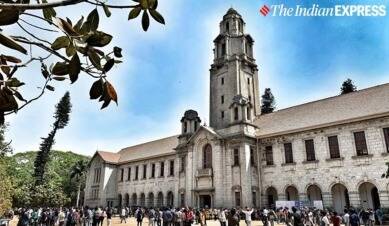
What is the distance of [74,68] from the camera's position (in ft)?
5.60

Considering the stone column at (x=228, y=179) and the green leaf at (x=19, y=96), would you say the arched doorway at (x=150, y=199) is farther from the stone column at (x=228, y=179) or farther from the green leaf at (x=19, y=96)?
the green leaf at (x=19, y=96)

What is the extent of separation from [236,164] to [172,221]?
40.7 ft

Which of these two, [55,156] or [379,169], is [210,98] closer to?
[379,169]

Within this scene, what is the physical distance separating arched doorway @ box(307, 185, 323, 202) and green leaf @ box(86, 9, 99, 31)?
30116mm

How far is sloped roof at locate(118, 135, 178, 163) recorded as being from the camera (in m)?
45.1

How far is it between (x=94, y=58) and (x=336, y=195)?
29700mm

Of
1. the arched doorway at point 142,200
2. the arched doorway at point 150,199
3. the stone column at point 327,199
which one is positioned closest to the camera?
the stone column at point 327,199

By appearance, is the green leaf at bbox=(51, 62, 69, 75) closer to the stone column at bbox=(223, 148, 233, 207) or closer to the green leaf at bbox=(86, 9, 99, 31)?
the green leaf at bbox=(86, 9, 99, 31)

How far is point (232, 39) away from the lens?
38.9 m

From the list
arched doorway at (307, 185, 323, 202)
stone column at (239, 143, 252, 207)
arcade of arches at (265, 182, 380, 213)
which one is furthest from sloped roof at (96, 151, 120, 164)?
arched doorway at (307, 185, 323, 202)

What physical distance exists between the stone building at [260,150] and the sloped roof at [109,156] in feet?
24.2

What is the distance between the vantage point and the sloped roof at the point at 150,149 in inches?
1774

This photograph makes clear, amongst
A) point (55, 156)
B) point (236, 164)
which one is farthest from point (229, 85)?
point (55, 156)

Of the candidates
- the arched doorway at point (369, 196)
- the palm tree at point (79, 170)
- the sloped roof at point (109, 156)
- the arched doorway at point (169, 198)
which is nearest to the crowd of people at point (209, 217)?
the arched doorway at point (369, 196)
